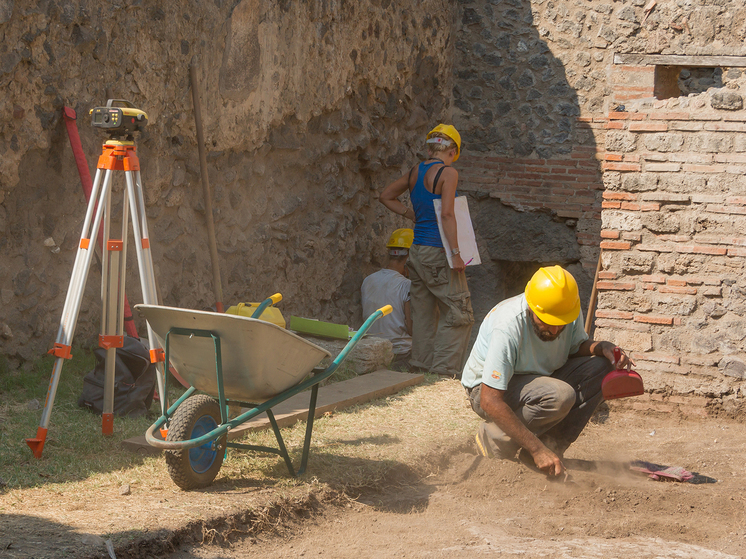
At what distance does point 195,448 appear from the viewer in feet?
11.0

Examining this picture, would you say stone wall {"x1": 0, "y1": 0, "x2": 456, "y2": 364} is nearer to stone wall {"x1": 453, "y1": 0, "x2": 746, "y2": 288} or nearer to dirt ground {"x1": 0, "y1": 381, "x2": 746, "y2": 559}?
stone wall {"x1": 453, "y1": 0, "x2": 746, "y2": 288}

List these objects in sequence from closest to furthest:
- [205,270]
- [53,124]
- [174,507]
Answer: [174,507] → [53,124] → [205,270]

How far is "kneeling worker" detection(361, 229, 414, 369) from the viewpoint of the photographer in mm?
6727

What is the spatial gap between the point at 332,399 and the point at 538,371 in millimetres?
1470

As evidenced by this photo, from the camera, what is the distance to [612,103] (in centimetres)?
837

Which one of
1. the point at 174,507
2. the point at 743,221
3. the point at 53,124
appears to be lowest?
the point at 174,507

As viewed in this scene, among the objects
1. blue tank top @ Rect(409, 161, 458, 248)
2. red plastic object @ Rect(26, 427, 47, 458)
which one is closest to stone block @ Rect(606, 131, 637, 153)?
blue tank top @ Rect(409, 161, 458, 248)

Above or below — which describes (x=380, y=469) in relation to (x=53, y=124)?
below

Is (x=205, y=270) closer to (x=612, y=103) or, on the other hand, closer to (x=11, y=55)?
(x=11, y=55)

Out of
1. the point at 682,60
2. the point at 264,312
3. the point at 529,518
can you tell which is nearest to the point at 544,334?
the point at 529,518

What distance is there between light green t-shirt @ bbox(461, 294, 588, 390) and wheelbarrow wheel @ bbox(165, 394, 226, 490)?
125cm

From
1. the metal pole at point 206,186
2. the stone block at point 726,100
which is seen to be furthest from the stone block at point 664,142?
the metal pole at point 206,186

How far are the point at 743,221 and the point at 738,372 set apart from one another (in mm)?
973

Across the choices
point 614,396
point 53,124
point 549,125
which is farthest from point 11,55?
point 549,125
